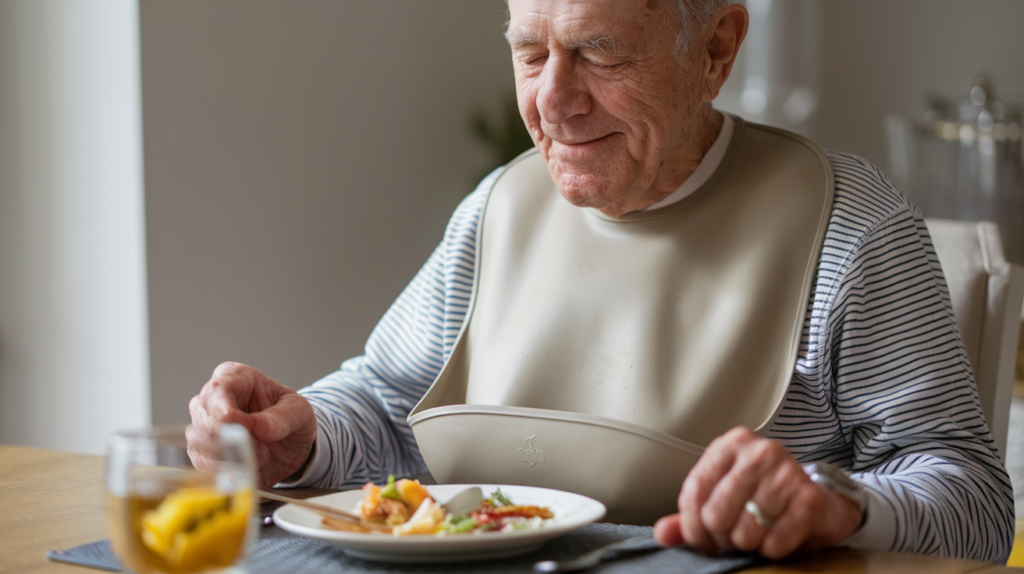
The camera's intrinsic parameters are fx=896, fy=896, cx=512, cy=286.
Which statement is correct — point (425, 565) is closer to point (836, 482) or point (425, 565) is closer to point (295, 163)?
point (836, 482)

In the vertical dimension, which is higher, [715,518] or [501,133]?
[501,133]

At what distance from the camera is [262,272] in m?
2.10

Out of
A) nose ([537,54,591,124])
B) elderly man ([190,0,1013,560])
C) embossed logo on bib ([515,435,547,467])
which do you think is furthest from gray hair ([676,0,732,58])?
embossed logo on bib ([515,435,547,467])

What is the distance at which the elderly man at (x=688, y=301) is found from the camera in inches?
36.6

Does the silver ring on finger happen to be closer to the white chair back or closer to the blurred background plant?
the white chair back

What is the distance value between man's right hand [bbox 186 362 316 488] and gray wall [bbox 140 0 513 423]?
98 cm

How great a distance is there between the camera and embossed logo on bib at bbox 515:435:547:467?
862 millimetres

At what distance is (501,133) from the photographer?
2.85m

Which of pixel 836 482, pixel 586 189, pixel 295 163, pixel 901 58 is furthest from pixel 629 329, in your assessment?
pixel 901 58

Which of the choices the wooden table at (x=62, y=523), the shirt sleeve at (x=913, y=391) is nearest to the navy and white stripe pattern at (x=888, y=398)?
the shirt sleeve at (x=913, y=391)

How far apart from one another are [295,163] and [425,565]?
66.1 inches

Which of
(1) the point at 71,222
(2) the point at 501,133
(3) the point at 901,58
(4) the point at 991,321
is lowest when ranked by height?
(4) the point at 991,321

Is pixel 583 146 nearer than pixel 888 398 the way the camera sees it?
No

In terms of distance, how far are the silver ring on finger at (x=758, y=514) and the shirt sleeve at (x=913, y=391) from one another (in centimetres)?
22
